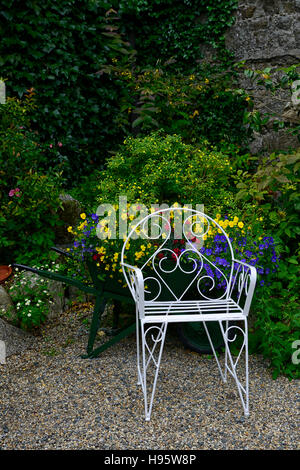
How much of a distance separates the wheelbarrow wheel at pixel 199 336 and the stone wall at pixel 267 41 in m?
2.39

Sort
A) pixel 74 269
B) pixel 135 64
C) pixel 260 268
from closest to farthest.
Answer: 1. pixel 260 268
2. pixel 74 269
3. pixel 135 64

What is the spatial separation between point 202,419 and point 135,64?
430 cm

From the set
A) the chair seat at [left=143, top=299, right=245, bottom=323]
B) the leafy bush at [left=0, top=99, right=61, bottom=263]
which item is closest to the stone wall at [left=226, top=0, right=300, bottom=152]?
the leafy bush at [left=0, top=99, right=61, bottom=263]

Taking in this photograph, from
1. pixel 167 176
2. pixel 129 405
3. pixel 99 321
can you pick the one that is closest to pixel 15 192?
pixel 167 176

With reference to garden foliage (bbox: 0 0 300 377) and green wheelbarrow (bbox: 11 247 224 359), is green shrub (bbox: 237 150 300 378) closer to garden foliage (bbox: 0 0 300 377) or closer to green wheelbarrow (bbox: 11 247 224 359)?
garden foliage (bbox: 0 0 300 377)

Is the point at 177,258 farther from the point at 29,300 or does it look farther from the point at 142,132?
the point at 142,132

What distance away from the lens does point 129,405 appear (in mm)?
2229

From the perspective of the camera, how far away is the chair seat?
2090 millimetres

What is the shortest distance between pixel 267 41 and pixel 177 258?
3315mm

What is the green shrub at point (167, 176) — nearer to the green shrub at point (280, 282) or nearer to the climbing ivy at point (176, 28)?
the green shrub at point (280, 282)

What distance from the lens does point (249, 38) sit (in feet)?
15.7

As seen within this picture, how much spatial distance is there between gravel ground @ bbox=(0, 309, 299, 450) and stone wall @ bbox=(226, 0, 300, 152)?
9.03ft
